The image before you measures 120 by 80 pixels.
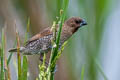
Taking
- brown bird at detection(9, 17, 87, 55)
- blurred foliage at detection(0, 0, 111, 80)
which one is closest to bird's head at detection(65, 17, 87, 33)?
brown bird at detection(9, 17, 87, 55)

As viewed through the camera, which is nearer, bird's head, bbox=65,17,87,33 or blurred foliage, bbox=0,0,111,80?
bird's head, bbox=65,17,87,33

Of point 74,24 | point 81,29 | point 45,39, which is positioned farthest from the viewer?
point 81,29

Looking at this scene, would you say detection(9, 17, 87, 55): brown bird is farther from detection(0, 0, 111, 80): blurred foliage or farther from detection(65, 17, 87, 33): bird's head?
detection(0, 0, 111, 80): blurred foliage

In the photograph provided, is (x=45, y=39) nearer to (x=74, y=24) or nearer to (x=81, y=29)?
(x=74, y=24)

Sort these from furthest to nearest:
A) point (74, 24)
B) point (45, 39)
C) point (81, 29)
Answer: point (81, 29) < point (74, 24) < point (45, 39)

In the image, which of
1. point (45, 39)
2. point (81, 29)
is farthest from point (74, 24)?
point (81, 29)

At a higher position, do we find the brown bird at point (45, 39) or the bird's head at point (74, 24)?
the bird's head at point (74, 24)

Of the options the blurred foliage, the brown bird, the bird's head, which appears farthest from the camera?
the blurred foliage

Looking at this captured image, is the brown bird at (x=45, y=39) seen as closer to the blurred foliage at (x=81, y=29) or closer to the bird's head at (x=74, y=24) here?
the bird's head at (x=74, y=24)

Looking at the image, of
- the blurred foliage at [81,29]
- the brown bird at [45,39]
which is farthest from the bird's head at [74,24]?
the blurred foliage at [81,29]

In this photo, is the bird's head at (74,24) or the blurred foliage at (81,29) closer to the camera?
the bird's head at (74,24)

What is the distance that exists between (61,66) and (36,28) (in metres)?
0.61

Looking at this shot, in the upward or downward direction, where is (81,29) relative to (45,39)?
upward

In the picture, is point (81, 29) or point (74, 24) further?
→ point (81, 29)
